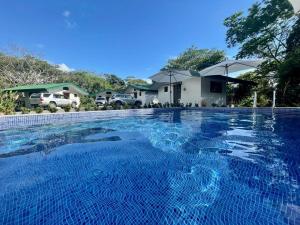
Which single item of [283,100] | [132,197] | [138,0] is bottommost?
[132,197]

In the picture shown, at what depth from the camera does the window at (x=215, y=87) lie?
17367 millimetres

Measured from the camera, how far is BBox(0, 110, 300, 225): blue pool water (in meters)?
1.93

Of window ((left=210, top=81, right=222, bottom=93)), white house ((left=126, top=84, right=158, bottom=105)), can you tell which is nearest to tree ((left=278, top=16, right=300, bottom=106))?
window ((left=210, top=81, right=222, bottom=93))

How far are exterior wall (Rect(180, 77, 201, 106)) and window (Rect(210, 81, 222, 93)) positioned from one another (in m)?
1.60

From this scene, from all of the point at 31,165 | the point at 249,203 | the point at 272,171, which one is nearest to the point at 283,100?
the point at 272,171

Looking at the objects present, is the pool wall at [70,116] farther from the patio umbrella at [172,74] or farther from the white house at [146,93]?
the white house at [146,93]

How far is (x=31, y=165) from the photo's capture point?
3.41 meters

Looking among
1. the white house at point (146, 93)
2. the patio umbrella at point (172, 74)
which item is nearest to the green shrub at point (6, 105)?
the patio umbrella at point (172, 74)

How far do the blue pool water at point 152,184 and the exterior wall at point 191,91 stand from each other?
41.0ft

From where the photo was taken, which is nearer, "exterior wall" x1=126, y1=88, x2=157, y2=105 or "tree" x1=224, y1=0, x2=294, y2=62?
"tree" x1=224, y1=0, x2=294, y2=62

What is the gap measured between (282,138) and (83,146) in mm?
5572

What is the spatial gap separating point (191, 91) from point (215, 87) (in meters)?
2.38

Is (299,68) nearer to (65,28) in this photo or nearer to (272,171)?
(272,171)

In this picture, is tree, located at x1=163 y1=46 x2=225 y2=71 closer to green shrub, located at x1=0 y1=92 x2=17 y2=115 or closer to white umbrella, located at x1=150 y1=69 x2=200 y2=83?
white umbrella, located at x1=150 y1=69 x2=200 y2=83
